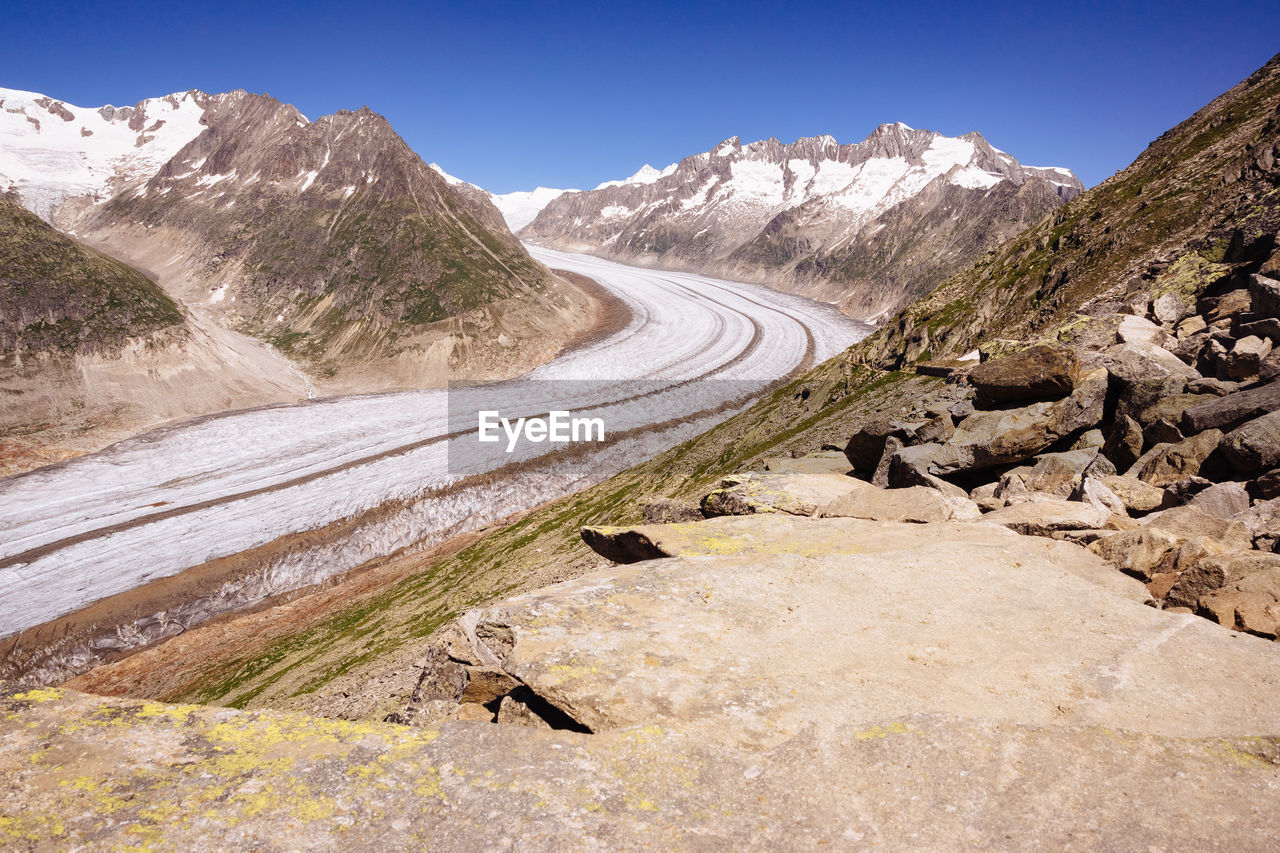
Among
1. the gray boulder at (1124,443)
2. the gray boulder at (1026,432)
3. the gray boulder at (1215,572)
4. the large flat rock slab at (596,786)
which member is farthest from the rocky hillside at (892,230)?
the large flat rock slab at (596,786)

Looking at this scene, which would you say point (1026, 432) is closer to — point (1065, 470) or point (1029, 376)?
point (1065, 470)

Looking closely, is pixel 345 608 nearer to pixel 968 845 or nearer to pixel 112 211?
pixel 968 845

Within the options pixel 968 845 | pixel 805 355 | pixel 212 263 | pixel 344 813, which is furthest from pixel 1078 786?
pixel 212 263

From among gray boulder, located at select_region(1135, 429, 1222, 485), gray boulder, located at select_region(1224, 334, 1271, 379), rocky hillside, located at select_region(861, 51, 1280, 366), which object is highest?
rocky hillside, located at select_region(861, 51, 1280, 366)

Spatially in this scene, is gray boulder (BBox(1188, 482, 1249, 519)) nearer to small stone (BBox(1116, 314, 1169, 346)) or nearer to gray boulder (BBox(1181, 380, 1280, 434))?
gray boulder (BBox(1181, 380, 1280, 434))

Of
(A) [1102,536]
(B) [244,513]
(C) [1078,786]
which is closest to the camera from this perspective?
(C) [1078,786]

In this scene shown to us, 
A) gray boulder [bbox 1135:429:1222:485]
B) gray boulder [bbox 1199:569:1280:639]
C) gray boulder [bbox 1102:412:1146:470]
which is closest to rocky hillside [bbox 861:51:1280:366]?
gray boulder [bbox 1102:412:1146:470]

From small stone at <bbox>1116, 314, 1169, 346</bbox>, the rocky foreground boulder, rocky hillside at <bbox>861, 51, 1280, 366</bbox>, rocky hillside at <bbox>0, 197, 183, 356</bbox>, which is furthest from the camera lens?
rocky hillside at <bbox>0, 197, 183, 356</bbox>

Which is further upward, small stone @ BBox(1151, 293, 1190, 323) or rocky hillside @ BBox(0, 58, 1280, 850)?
small stone @ BBox(1151, 293, 1190, 323)
